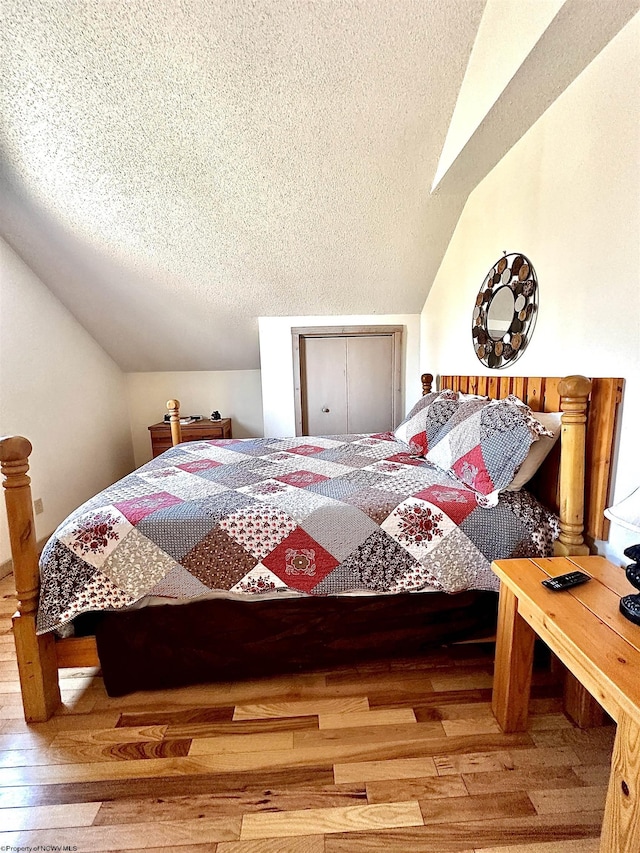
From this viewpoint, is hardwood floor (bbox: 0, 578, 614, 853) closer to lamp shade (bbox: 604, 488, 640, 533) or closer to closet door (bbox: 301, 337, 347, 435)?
lamp shade (bbox: 604, 488, 640, 533)

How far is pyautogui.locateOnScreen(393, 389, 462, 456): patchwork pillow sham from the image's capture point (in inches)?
82.5

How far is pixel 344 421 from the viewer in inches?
145

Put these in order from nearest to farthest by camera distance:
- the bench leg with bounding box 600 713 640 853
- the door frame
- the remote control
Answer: the bench leg with bounding box 600 713 640 853 < the remote control < the door frame

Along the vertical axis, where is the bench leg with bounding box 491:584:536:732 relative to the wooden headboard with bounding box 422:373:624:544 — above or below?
below

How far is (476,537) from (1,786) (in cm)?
172

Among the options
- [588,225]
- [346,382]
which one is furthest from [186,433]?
[588,225]

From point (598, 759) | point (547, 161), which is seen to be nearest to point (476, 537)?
point (598, 759)

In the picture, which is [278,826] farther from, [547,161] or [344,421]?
[344,421]

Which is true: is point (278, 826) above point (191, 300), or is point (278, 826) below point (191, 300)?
below

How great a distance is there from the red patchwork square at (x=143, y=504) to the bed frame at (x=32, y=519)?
0.95 ft

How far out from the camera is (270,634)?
144 cm

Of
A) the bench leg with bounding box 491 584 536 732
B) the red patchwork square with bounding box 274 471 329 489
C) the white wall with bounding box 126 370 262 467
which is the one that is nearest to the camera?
the bench leg with bounding box 491 584 536 732

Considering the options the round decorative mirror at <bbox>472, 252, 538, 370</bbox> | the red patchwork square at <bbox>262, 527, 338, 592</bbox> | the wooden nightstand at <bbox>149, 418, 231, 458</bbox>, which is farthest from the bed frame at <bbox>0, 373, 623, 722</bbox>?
the wooden nightstand at <bbox>149, 418, 231, 458</bbox>

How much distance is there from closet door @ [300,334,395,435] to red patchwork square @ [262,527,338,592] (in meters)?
2.27
